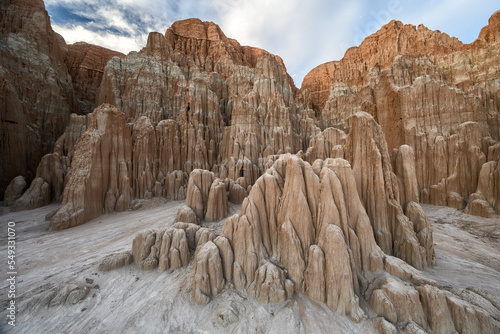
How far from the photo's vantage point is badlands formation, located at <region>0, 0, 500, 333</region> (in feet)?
24.3

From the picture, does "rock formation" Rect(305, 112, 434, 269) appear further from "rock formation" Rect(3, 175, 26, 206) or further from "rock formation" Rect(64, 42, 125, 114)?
"rock formation" Rect(64, 42, 125, 114)

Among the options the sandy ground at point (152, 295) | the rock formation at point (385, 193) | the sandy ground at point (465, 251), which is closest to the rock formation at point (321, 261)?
the sandy ground at point (152, 295)

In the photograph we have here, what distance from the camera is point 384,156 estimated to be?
10703 millimetres

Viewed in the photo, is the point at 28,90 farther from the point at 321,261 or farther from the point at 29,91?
the point at 321,261

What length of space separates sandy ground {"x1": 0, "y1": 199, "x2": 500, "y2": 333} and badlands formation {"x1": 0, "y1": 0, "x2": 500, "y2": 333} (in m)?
0.07

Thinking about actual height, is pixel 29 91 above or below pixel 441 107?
above

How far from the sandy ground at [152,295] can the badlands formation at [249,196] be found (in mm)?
69

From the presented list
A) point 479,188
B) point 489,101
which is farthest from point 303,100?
point 479,188

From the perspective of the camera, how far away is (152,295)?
8594mm

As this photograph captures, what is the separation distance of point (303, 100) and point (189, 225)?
53.7 metres

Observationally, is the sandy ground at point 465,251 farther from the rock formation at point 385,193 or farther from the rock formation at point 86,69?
the rock formation at point 86,69

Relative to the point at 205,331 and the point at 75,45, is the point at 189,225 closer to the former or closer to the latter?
the point at 205,331

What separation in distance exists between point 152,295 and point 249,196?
5.92 m

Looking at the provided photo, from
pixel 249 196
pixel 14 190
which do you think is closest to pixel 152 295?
pixel 249 196
